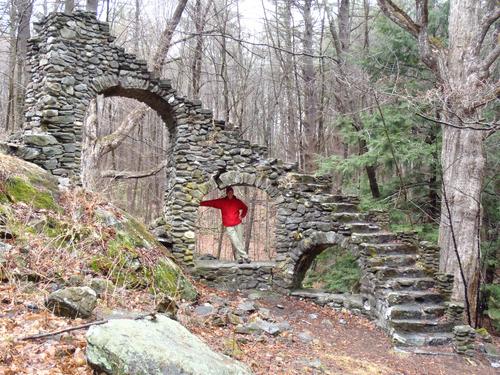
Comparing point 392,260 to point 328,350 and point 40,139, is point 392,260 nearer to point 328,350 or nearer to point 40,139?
point 328,350

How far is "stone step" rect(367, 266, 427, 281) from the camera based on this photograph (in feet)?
26.3

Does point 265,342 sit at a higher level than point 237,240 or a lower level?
lower

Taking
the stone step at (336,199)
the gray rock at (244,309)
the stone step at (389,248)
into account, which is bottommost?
the gray rock at (244,309)

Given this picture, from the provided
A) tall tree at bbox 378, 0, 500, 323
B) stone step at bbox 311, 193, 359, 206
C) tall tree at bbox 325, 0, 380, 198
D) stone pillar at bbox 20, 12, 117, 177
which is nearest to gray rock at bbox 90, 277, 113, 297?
stone pillar at bbox 20, 12, 117, 177

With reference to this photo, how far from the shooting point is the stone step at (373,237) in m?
8.74

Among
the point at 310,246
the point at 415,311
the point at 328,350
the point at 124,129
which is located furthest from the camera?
the point at 124,129

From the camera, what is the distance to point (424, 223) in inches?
443

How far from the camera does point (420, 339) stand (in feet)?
22.9

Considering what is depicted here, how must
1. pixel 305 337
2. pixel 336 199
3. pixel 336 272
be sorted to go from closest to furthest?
pixel 305 337 → pixel 336 199 → pixel 336 272

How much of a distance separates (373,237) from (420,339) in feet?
7.49

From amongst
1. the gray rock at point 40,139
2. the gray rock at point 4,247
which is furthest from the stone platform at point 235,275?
the gray rock at point 4,247

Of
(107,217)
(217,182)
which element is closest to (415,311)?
(217,182)

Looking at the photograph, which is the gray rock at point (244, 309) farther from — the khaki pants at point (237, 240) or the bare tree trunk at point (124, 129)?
the bare tree trunk at point (124, 129)

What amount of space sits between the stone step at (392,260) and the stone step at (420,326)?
48.8 inches
